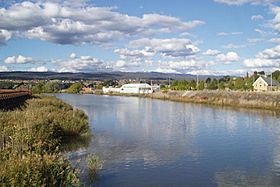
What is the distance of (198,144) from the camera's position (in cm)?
2381

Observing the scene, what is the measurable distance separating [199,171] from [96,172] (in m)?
4.37

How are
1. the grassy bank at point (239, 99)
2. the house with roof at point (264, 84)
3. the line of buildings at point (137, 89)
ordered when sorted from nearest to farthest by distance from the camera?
the grassy bank at point (239, 99), the house with roof at point (264, 84), the line of buildings at point (137, 89)

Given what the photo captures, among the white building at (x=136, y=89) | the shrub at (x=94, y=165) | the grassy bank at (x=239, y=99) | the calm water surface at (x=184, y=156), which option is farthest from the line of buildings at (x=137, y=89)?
the shrub at (x=94, y=165)

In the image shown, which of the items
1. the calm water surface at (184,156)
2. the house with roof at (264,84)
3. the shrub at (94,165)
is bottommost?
the calm water surface at (184,156)

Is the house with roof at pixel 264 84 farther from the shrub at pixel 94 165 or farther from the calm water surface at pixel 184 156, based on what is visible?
the shrub at pixel 94 165

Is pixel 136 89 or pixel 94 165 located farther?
pixel 136 89

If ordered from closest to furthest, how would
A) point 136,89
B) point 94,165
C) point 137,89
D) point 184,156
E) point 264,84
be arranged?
point 94,165 < point 184,156 < point 264,84 < point 137,89 < point 136,89

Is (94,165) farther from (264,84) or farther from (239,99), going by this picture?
(264,84)

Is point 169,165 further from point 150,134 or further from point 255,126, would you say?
point 255,126

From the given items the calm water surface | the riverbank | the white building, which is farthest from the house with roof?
the calm water surface

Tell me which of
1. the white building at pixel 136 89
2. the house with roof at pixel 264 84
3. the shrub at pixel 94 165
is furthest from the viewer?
the white building at pixel 136 89

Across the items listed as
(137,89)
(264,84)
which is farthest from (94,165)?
(137,89)

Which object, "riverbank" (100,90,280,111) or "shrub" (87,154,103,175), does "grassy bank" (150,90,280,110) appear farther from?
"shrub" (87,154,103,175)

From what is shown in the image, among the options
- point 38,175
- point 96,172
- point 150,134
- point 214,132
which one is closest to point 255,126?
point 214,132
